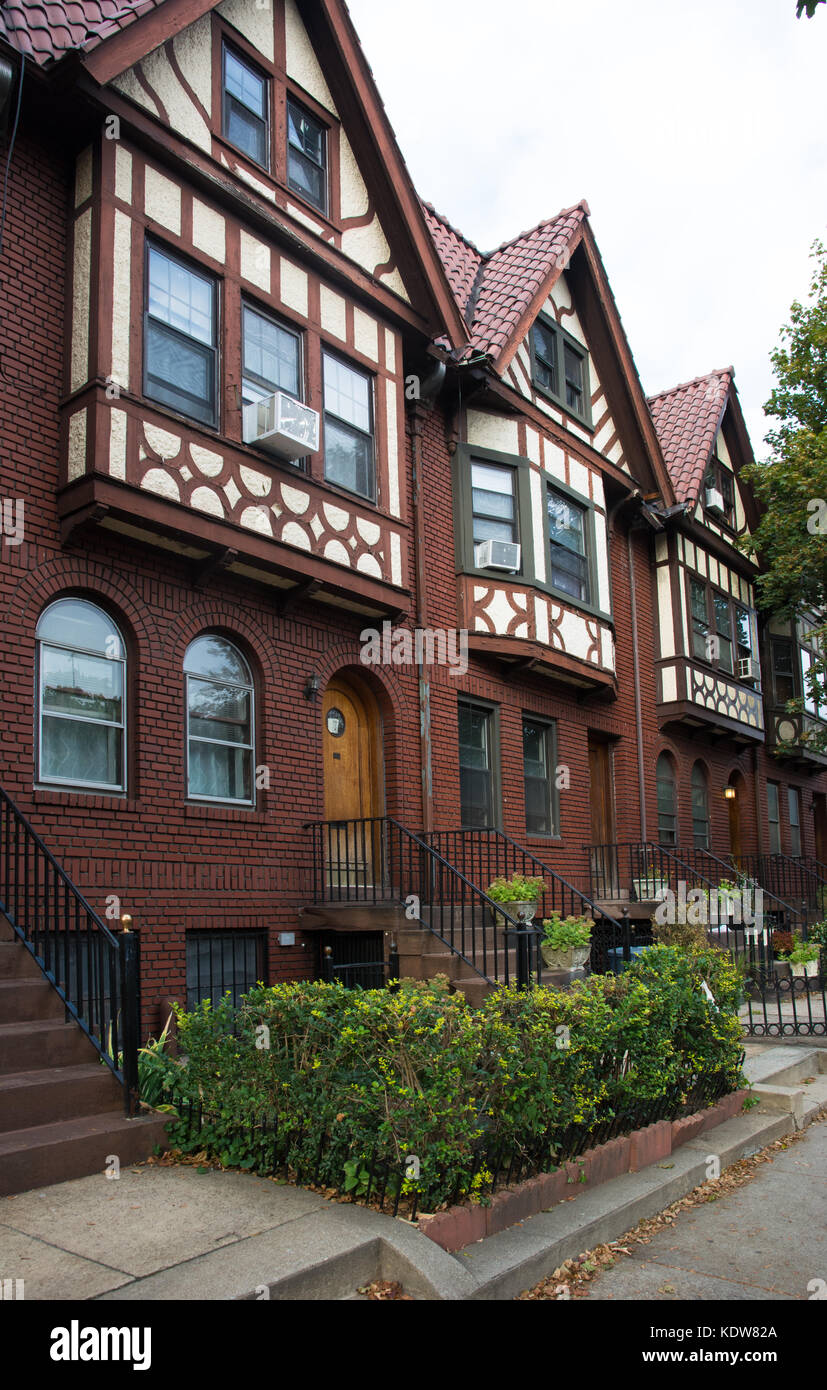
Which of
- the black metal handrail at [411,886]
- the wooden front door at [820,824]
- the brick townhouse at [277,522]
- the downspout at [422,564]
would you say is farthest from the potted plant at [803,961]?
the wooden front door at [820,824]

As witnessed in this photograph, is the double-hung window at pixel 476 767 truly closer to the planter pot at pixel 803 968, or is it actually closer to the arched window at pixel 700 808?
the planter pot at pixel 803 968

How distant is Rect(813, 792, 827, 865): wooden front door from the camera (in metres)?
27.8

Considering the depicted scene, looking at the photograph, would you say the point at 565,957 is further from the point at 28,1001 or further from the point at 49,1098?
the point at 49,1098

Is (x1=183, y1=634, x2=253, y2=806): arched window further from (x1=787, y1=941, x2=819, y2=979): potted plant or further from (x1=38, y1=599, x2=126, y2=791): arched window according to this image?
(x1=787, y1=941, x2=819, y2=979): potted plant

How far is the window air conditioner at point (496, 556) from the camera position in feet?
47.0

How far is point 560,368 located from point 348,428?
18.9 ft

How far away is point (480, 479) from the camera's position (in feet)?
48.8

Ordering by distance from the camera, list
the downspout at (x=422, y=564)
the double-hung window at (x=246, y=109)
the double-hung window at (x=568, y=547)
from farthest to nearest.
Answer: the double-hung window at (x=568, y=547) → the downspout at (x=422, y=564) → the double-hung window at (x=246, y=109)

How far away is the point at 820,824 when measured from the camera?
28.7 metres

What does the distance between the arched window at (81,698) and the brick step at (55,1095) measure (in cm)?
299

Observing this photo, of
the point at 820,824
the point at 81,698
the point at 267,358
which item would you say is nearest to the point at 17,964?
the point at 81,698
